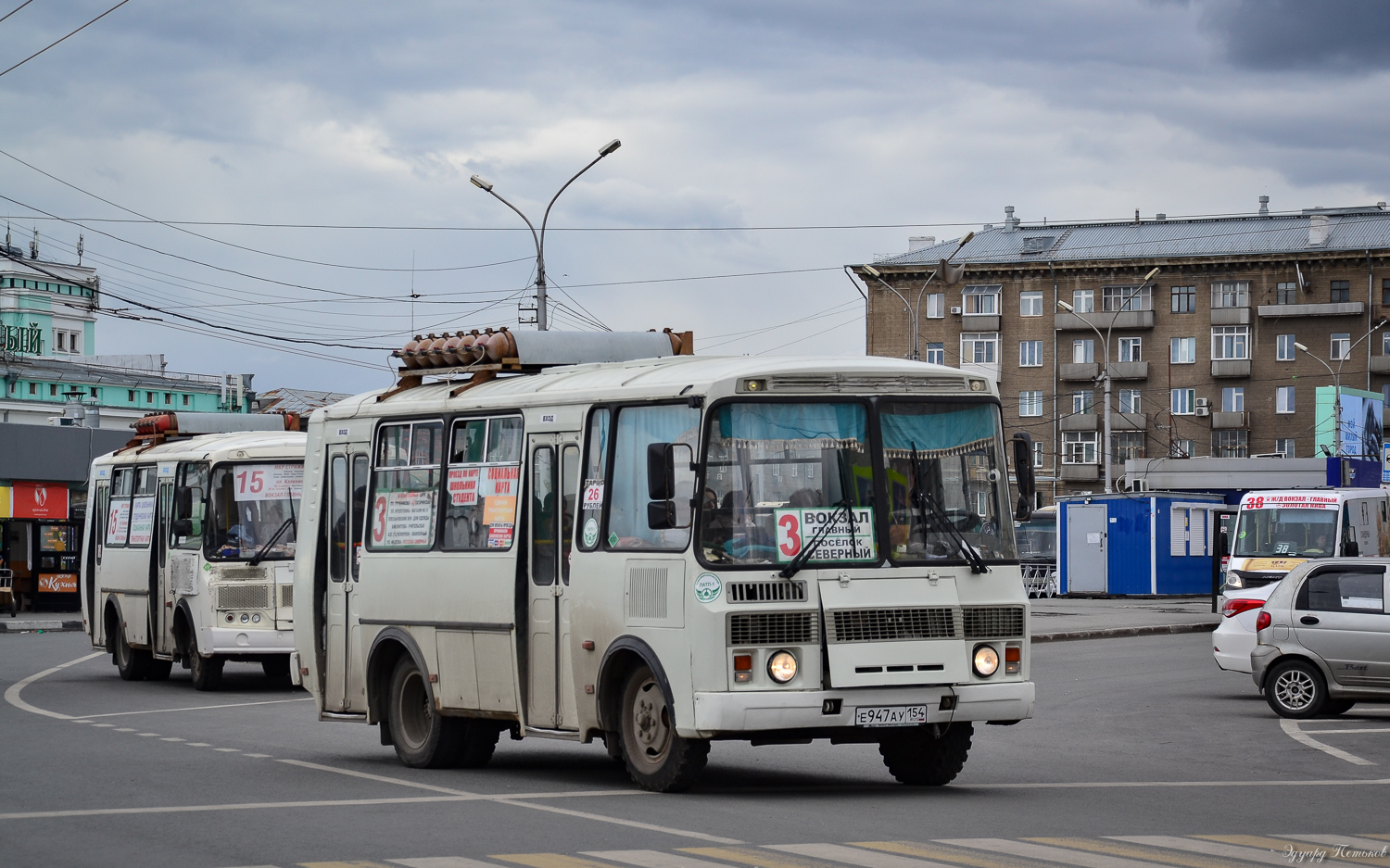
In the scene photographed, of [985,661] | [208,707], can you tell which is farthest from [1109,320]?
[985,661]

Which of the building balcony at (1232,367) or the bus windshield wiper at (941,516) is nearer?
the bus windshield wiper at (941,516)

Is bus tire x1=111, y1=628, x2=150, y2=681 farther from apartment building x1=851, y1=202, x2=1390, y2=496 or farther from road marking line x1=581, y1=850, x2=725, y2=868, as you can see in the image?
apartment building x1=851, y1=202, x2=1390, y2=496

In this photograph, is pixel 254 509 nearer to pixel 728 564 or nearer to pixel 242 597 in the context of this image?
pixel 242 597

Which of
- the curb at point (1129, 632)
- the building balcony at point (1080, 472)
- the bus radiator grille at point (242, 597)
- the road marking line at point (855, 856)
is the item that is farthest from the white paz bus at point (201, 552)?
the building balcony at point (1080, 472)

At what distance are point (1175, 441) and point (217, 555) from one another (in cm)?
7437

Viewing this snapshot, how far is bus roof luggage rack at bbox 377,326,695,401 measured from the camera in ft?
46.1

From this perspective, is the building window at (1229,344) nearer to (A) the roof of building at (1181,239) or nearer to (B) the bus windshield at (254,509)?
(A) the roof of building at (1181,239)

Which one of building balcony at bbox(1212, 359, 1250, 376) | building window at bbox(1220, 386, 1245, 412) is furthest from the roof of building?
building window at bbox(1220, 386, 1245, 412)

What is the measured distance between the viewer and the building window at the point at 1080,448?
93812 millimetres

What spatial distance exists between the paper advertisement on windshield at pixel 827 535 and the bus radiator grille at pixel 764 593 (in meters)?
0.17

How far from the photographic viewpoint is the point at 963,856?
Answer: 8734mm

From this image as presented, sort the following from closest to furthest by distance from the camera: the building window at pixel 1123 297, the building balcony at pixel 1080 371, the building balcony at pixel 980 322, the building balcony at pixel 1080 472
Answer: the building balcony at pixel 1080 472
the building window at pixel 1123 297
the building balcony at pixel 1080 371
the building balcony at pixel 980 322

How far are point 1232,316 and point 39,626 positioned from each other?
65046 mm

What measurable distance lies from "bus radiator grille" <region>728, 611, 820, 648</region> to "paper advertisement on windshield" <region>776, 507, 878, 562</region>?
0.35m
